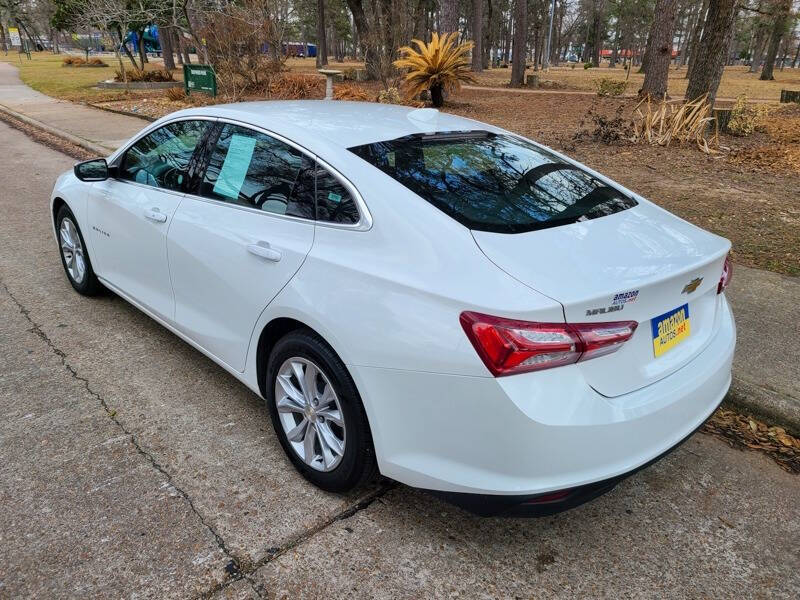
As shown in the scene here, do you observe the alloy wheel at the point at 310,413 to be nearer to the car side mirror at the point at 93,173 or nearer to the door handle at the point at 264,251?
the door handle at the point at 264,251

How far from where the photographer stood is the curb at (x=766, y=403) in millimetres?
3258

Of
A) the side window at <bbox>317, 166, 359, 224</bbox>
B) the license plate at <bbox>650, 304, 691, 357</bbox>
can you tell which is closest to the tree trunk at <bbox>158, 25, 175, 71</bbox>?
the side window at <bbox>317, 166, 359, 224</bbox>

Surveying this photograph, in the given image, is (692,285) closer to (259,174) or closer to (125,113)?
(259,174)

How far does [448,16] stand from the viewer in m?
16.9

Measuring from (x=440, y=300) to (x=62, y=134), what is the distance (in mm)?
13246

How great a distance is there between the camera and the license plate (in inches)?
89.3

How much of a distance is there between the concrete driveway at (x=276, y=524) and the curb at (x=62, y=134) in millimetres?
8421

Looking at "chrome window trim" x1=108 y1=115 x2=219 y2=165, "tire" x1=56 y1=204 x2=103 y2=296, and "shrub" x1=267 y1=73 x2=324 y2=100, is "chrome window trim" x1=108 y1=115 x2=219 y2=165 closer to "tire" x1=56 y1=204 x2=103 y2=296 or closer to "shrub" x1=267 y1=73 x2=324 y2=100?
"tire" x1=56 y1=204 x2=103 y2=296

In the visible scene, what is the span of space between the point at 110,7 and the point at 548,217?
20928 millimetres

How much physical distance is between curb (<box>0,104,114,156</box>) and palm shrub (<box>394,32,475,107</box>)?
734 centimetres

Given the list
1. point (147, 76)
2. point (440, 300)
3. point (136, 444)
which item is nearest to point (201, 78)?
point (147, 76)

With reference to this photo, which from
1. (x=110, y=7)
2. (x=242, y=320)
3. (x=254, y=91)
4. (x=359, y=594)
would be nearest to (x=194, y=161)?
(x=242, y=320)

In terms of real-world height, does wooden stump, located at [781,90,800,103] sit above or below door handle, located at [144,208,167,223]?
below

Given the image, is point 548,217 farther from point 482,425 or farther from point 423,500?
point 423,500
